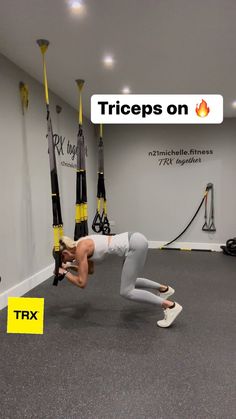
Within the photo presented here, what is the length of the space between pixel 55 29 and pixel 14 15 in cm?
36

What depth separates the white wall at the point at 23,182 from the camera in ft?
10.8

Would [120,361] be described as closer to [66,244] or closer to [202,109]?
[66,244]

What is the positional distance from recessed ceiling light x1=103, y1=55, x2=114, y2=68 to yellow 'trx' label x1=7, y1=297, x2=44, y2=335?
98.5 inches

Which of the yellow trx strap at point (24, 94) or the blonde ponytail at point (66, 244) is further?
the yellow trx strap at point (24, 94)

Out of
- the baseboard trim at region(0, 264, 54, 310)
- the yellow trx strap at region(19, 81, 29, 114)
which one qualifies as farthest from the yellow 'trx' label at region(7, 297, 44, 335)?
the yellow trx strap at region(19, 81, 29, 114)

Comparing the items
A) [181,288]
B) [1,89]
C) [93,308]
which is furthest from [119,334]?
[1,89]

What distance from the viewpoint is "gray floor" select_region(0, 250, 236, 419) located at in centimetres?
172

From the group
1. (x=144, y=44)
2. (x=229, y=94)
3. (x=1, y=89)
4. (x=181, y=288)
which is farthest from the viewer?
(x=229, y=94)

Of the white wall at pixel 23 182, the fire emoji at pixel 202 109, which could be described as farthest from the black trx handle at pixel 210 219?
the white wall at pixel 23 182

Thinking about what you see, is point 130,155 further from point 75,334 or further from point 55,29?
point 75,334

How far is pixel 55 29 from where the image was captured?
2.71 meters

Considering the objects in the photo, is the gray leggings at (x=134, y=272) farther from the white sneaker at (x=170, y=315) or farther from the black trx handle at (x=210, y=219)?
the black trx handle at (x=210, y=219)

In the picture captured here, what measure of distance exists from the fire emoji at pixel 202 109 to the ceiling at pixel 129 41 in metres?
0.32

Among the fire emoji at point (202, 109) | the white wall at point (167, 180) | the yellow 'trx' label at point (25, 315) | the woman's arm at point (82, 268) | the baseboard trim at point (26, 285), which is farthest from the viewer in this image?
the white wall at point (167, 180)
